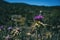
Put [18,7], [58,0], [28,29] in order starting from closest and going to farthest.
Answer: [28,29] < [58,0] < [18,7]

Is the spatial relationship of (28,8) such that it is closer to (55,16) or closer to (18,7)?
(18,7)

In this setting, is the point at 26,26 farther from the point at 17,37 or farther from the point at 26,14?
the point at 17,37

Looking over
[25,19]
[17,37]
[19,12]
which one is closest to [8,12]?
[19,12]

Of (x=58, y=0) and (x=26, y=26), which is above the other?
(x=58, y=0)

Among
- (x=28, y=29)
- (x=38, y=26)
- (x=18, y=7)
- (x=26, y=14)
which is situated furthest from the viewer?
(x=18, y=7)

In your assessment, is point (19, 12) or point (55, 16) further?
point (19, 12)

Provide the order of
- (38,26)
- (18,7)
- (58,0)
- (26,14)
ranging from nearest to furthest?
(38,26) → (58,0) → (26,14) → (18,7)

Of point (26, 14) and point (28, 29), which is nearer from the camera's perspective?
point (28, 29)

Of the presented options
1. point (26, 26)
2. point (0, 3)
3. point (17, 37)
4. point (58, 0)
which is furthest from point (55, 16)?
point (17, 37)

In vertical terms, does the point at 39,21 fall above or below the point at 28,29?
above

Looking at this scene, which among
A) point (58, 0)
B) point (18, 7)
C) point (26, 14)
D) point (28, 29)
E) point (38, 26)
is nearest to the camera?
point (38, 26)
